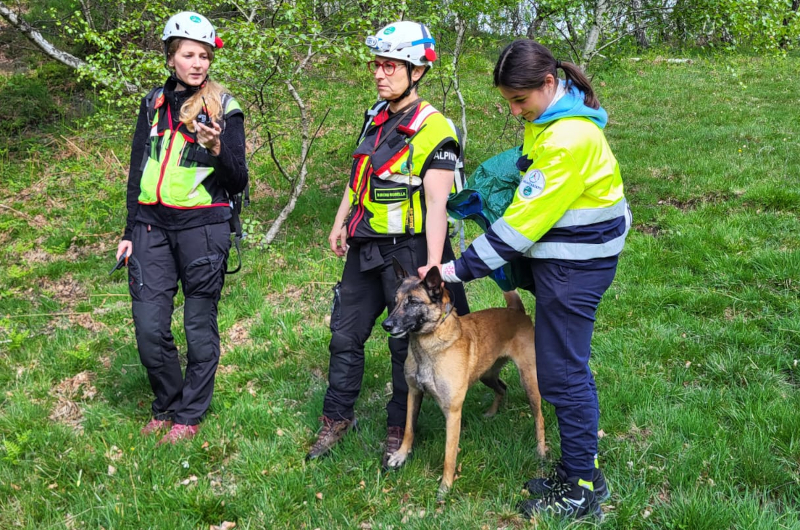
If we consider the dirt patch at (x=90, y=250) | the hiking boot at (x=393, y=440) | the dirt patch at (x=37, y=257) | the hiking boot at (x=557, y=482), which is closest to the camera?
the hiking boot at (x=557, y=482)

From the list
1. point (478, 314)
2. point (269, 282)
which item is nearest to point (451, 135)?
point (478, 314)

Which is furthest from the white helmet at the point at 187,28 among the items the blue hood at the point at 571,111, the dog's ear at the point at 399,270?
the blue hood at the point at 571,111

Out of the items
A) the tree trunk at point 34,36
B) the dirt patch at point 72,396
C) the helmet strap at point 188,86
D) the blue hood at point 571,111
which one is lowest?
the dirt patch at point 72,396

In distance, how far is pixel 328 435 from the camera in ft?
12.9

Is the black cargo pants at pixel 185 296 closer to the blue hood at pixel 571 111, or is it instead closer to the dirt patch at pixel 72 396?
the dirt patch at pixel 72 396

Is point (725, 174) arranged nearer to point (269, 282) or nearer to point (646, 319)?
point (646, 319)

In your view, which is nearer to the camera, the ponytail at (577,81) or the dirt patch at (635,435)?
the ponytail at (577,81)

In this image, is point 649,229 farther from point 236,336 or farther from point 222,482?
point 222,482

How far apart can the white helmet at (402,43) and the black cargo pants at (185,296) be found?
176 cm

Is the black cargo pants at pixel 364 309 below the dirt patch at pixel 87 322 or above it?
above

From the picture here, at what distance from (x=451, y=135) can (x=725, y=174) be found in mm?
7057

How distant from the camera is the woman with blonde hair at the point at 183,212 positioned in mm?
3760

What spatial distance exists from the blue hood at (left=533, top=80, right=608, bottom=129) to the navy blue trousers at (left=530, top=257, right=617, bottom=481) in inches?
29.2

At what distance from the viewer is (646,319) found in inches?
211
